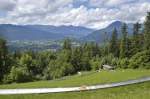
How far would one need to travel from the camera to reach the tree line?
4774 inches

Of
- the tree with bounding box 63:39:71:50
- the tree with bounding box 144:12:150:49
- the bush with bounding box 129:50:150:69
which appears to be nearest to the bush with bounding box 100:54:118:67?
the tree with bounding box 144:12:150:49

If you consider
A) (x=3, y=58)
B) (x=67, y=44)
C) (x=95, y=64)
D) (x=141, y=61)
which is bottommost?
(x=95, y=64)

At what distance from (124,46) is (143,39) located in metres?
8.54

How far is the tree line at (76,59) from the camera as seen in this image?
12126 centimetres

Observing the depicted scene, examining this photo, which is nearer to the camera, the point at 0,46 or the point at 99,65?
the point at 0,46

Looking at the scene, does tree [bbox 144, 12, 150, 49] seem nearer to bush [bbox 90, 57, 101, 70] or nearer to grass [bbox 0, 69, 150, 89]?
bush [bbox 90, 57, 101, 70]

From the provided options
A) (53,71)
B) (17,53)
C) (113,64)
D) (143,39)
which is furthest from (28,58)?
(143,39)

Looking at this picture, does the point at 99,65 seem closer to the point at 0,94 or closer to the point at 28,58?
the point at 28,58

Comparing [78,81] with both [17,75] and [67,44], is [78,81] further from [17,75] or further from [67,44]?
[67,44]

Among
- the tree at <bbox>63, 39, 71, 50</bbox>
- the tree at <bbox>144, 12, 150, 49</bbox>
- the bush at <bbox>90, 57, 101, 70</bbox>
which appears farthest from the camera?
the tree at <bbox>63, 39, 71, 50</bbox>

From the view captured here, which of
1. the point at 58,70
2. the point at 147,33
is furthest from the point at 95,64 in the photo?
the point at 147,33

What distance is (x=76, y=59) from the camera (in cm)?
15838

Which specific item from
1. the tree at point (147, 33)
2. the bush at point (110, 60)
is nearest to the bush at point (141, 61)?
the tree at point (147, 33)

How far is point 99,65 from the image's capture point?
157 metres
